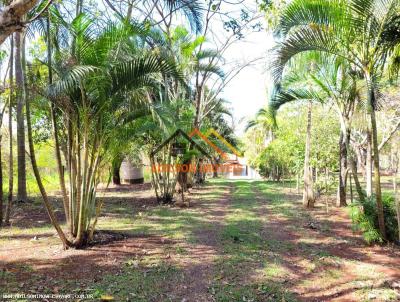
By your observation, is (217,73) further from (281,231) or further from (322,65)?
(281,231)

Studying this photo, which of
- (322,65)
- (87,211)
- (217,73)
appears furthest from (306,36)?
(217,73)

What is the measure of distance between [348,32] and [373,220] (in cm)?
322

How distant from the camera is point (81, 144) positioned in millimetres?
5461

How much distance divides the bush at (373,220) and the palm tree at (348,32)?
161 mm

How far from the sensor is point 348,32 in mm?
5344

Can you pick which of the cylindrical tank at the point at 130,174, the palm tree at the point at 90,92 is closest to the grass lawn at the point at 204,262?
the palm tree at the point at 90,92

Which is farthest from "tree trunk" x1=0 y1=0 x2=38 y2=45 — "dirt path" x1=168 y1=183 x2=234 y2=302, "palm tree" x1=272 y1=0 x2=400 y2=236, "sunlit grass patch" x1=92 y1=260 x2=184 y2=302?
"palm tree" x1=272 y1=0 x2=400 y2=236

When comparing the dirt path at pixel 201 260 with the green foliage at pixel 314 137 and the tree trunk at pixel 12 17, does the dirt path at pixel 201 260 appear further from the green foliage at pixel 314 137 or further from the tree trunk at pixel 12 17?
the green foliage at pixel 314 137

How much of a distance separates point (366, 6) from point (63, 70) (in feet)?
15.2

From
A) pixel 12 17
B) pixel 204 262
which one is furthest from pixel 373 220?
pixel 12 17

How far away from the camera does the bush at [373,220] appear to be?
5621mm

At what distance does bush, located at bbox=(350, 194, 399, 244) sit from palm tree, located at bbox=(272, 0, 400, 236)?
6.4 inches

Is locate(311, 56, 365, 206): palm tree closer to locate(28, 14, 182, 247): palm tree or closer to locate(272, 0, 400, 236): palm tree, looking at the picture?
locate(272, 0, 400, 236): palm tree

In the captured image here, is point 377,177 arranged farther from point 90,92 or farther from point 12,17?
point 12,17
